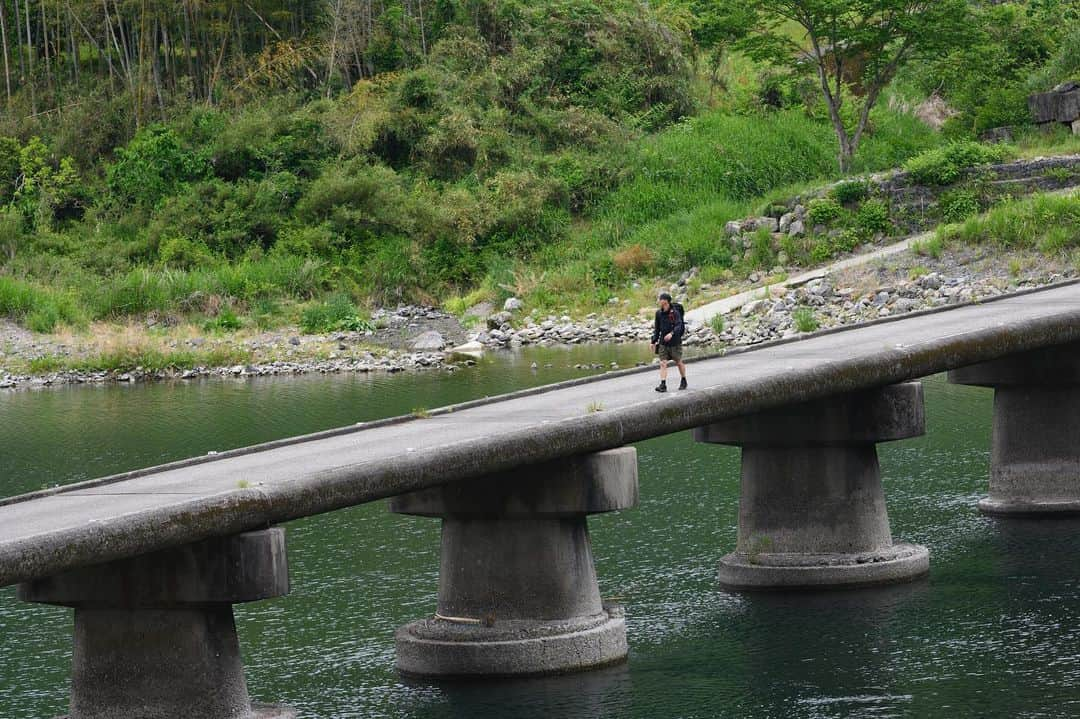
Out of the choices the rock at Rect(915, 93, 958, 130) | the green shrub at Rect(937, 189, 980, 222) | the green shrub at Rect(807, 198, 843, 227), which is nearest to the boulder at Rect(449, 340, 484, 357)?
the green shrub at Rect(807, 198, 843, 227)

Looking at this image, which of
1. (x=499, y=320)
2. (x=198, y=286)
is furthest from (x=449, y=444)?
(x=198, y=286)

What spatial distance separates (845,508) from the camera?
2262 centimetres

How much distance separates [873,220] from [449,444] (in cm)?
4757

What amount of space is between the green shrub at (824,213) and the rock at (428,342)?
47.8ft

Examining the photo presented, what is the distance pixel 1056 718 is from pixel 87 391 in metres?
43.4

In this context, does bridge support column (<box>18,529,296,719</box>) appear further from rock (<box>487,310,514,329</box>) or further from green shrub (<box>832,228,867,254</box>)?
green shrub (<box>832,228,867,254</box>)

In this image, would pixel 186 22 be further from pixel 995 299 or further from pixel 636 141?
pixel 995 299

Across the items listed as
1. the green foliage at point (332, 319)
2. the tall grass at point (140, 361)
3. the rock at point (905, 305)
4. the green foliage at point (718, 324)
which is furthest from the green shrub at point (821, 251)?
the tall grass at point (140, 361)

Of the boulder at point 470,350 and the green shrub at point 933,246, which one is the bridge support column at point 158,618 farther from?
the green shrub at point 933,246

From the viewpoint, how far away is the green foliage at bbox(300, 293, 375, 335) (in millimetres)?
62969

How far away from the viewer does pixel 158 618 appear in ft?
50.9

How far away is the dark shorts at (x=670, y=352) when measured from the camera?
2089 centimetres

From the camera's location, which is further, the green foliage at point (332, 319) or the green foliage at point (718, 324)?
the green foliage at point (332, 319)

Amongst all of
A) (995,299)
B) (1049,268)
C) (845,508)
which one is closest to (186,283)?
A: (1049,268)
